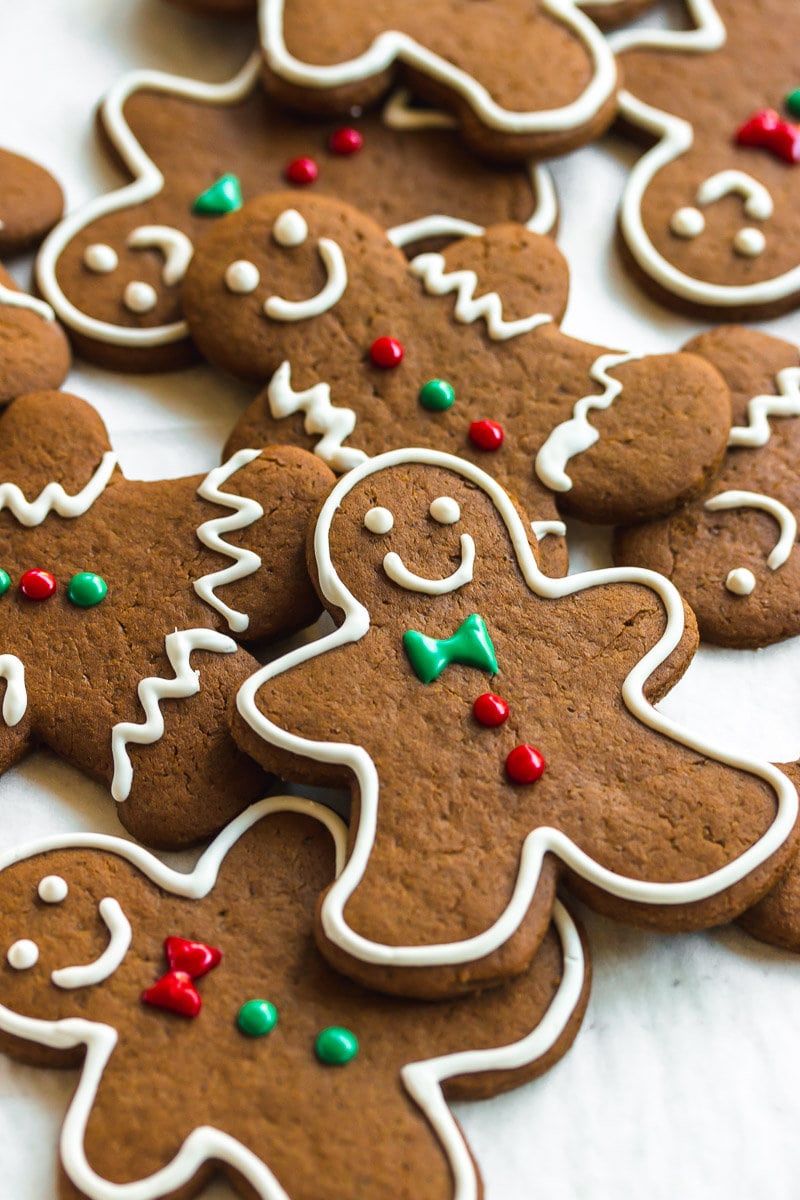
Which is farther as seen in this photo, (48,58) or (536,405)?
(48,58)

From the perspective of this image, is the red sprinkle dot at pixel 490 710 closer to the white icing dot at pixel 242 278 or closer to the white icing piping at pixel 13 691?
the white icing piping at pixel 13 691

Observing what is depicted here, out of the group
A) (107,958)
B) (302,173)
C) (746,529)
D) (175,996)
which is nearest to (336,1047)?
(175,996)

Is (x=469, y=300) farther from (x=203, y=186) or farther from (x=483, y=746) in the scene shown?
(x=483, y=746)

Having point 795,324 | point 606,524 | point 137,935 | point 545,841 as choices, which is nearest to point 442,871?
point 545,841

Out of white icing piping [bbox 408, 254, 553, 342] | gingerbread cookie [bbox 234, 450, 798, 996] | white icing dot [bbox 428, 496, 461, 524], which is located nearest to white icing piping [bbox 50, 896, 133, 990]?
gingerbread cookie [bbox 234, 450, 798, 996]

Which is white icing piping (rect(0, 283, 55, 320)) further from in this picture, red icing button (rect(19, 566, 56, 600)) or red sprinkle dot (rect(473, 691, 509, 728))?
red sprinkle dot (rect(473, 691, 509, 728))

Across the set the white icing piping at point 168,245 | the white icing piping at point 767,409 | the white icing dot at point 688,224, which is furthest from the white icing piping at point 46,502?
the white icing dot at point 688,224

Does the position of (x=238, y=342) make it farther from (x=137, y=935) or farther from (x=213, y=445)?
(x=137, y=935)
